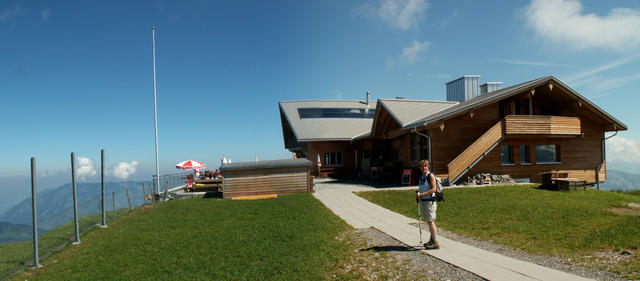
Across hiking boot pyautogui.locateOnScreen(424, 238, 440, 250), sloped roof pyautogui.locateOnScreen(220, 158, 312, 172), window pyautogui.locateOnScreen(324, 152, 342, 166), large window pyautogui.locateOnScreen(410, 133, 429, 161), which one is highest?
large window pyautogui.locateOnScreen(410, 133, 429, 161)

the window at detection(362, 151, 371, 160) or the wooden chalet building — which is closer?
the wooden chalet building

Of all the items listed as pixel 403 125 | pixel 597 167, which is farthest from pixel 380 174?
pixel 597 167

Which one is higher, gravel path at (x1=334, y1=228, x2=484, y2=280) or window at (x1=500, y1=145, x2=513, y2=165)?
Result: window at (x1=500, y1=145, x2=513, y2=165)

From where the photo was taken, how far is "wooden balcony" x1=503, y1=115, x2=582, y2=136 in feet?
58.2

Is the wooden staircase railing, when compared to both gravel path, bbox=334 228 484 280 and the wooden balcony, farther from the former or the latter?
gravel path, bbox=334 228 484 280

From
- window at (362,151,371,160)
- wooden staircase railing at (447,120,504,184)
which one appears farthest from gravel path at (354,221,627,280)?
window at (362,151,371,160)

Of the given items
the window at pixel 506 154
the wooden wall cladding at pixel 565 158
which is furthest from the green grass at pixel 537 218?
the window at pixel 506 154

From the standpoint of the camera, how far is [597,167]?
2103 centimetres

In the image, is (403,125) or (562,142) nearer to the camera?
(403,125)

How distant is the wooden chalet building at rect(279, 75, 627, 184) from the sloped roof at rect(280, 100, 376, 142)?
9.68 feet

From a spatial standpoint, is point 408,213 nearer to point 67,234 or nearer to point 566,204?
point 566,204

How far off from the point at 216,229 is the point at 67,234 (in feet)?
16.7

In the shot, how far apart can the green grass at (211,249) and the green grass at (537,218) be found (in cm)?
325

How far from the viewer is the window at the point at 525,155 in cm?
1982
